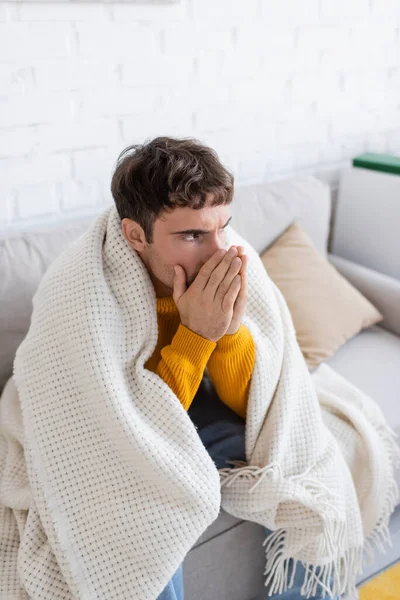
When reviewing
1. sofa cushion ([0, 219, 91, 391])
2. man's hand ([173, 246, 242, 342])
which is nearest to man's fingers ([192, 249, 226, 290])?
man's hand ([173, 246, 242, 342])

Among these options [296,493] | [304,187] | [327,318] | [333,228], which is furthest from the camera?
[333,228]

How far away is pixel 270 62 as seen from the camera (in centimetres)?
205

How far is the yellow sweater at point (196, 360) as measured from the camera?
122 cm

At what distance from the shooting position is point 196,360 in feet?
4.00

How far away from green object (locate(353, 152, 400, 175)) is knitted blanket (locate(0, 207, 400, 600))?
0.97 metres

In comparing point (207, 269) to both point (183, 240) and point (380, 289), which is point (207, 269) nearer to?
point (183, 240)

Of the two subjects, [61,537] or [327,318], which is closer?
[61,537]

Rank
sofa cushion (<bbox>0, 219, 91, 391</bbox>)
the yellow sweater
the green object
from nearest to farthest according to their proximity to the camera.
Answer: the yellow sweater < sofa cushion (<bbox>0, 219, 91, 391</bbox>) < the green object

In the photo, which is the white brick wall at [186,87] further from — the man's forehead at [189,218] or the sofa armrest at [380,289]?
the man's forehead at [189,218]

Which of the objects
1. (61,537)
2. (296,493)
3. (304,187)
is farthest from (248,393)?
(304,187)

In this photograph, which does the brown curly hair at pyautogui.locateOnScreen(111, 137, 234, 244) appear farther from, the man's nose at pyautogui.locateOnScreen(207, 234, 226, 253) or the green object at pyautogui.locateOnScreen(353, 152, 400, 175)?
the green object at pyautogui.locateOnScreen(353, 152, 400, 175)

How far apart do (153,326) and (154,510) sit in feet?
1.09

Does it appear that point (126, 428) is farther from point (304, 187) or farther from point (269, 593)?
point (304, 187)

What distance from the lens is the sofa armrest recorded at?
6.31 feet
